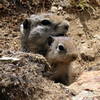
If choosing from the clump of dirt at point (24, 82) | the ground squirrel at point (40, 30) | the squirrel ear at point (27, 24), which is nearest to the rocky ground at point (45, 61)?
the clump of dirt at point (24, 82)

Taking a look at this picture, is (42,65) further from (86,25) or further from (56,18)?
(86,25)

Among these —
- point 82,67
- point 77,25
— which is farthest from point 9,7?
point 82,67

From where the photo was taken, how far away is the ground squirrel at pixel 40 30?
6865mm

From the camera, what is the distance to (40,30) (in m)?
7.00

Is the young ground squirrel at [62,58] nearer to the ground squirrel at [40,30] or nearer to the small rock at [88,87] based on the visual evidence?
the ground squirrel at [40,30]

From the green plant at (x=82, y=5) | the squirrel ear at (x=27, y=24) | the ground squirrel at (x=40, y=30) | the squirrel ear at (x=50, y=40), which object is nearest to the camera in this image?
the squirrel ear at (x=50, y=40)

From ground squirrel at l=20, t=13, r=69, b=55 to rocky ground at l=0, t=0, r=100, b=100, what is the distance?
1.12 feet

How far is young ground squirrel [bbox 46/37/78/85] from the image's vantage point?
628cm

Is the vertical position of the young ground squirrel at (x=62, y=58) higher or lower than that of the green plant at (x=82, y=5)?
lower

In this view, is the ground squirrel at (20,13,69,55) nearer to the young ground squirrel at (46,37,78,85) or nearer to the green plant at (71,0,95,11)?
the young ground squirrel at (46,37,78,85)

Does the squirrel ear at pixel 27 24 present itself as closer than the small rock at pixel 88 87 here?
No

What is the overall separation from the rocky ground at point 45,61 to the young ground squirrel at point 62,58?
197mm

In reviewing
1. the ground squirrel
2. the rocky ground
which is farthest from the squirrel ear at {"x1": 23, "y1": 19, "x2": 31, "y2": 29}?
the rocky ground

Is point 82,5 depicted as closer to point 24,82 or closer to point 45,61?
point 45,61
